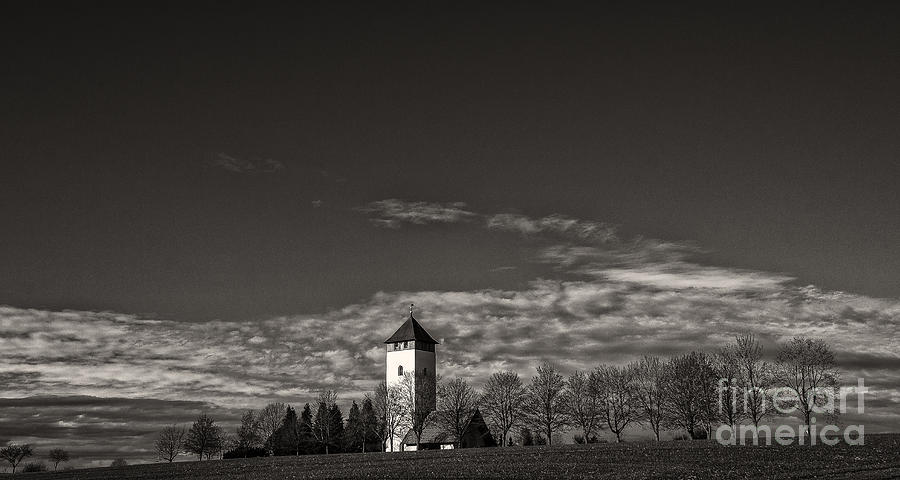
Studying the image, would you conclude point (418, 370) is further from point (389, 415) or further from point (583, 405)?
point (583, 405)

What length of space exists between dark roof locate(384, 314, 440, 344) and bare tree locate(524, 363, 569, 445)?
1147 inches

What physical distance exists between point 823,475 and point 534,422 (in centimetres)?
5924

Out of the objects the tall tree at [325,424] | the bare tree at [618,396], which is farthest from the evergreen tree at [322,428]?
the bare tree at [618,396]

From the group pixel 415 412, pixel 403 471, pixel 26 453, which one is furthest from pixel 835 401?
pixel 26 453

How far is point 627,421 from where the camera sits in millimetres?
86250

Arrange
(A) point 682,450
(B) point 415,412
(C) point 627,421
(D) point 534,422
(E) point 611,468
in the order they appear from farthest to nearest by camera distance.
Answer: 1. (B) point 415,412
2. (D) point 534,422
3. (C) point 627,421
4. (A) point 682,450
5. (E) point 611,468

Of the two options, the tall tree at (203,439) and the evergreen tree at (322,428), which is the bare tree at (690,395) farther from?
the tall tree at (203,439)

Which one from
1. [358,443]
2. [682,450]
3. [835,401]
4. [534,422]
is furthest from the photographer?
[358,443]

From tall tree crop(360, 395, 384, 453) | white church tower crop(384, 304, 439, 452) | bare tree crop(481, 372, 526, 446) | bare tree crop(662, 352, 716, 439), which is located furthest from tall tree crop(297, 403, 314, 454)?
bare tree crop(662, 352, 716, 439)

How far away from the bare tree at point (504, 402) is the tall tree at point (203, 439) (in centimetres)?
4378

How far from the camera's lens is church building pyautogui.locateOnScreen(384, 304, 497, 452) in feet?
337

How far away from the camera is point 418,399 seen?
105 metres

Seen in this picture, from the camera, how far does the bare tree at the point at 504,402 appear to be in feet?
314

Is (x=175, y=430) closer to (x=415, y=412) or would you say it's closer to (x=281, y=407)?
(x=281, y=407)
